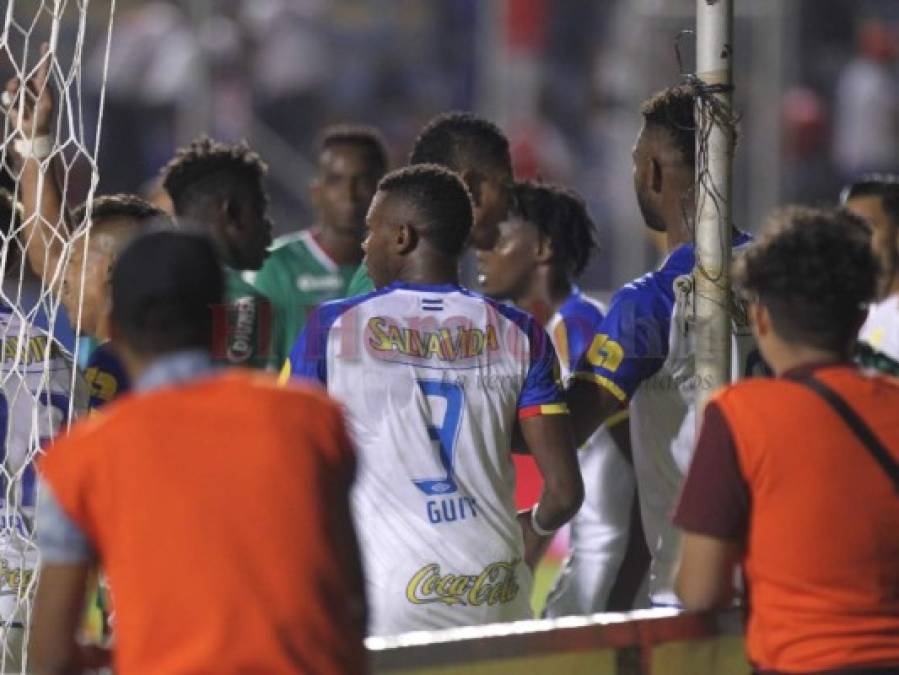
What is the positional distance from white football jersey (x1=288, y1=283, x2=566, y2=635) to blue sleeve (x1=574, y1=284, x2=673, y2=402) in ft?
1.02

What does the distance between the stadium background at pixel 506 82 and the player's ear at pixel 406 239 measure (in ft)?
29.9

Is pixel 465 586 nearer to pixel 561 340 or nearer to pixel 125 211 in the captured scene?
pixel 125 211

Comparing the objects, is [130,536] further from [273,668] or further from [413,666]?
[413,666]

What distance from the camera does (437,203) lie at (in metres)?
4.23

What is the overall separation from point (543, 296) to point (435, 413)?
2431 millimetres

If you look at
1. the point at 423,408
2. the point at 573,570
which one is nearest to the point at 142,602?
the point at 423,408

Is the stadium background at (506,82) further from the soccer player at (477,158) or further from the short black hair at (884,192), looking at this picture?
the soccer player at (477,158)

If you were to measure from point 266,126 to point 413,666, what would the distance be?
11128mm

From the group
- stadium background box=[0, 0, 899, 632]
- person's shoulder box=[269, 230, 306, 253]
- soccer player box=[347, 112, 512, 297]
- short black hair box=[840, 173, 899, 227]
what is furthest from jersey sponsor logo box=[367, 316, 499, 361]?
stadium background box=[0, 0, 899, 632]

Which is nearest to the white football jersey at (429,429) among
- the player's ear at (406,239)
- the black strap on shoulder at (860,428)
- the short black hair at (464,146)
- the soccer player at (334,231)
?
the player's ear at (406,239)

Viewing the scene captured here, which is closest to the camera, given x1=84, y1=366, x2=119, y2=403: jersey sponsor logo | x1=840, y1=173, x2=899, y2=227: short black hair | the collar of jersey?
the collar of jersey

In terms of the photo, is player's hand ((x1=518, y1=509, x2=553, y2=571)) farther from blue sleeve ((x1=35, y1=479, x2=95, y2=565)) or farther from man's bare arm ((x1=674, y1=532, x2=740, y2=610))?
blue sleeve ((x1=35, y1=479, x2=95, y2=565))

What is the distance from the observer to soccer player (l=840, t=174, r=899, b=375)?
515cm

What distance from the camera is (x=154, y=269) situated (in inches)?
96.8
